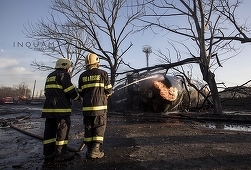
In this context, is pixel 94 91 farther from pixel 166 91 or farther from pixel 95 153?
pixel 166 91

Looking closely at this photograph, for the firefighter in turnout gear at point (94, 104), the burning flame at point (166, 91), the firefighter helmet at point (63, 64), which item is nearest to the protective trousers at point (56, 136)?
the firefighter in turnout gear at point (94, 104)

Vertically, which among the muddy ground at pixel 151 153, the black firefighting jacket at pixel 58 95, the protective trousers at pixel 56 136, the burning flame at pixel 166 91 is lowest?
the muddy ground at pixel 151 153

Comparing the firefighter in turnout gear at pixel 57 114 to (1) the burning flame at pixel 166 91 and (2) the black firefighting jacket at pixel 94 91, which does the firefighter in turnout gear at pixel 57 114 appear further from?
(1) the burning flame at pixel 166 91

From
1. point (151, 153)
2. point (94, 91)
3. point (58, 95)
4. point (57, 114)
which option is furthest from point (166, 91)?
point (57, 114)

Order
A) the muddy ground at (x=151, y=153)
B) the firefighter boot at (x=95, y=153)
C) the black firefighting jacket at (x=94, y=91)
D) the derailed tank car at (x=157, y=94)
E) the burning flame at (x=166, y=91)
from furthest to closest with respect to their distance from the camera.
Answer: the derailed tank car at (x=157, y=94) → the burning flame at (x=166, y=91) → the black firefighting jacket at (x=94, y=91) → the firefighter boot at (x=95, y=153) → the muddy ground at (x=151, y=153)

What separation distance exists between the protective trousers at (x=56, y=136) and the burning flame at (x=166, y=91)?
5.81m

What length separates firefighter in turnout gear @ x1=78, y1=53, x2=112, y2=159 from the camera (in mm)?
3646

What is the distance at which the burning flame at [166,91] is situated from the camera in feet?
29.7

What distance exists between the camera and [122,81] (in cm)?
1166

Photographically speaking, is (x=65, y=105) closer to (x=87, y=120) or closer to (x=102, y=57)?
(x=87, y=120)

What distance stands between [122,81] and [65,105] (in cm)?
796

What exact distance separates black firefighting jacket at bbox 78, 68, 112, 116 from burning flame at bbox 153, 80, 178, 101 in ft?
17.6

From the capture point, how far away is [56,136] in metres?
3.72

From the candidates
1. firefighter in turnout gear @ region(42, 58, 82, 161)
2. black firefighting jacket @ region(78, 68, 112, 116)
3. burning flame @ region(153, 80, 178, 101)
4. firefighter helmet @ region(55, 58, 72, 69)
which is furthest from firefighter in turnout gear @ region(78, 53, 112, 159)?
burning flame @ region(153, 80, 178, 101)
